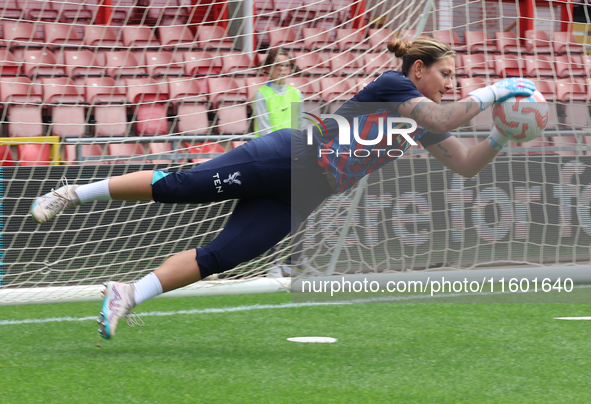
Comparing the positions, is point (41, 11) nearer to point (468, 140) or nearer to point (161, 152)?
point (161, 152)

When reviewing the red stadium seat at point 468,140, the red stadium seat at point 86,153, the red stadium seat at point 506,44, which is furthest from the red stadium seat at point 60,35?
the red stadium seat at point 468,140

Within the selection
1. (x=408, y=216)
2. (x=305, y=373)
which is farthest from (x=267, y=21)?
(x=305, y=373)

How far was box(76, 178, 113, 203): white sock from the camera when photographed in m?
2.84

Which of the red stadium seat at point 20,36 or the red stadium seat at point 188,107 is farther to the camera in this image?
the red stadium seat at point 188,107

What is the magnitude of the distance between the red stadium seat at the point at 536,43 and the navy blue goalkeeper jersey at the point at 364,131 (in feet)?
8.33

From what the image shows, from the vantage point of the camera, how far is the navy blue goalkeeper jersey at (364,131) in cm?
278

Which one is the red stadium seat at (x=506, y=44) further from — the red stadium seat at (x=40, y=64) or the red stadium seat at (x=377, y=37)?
the red stadium seat at (x=40, y=64)

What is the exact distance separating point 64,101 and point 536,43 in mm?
3574

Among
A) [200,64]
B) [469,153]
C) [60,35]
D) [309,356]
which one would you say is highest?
[60,35]

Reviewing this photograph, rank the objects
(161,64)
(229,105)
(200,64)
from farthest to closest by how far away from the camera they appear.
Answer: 1. (200,64)
2. (161,64)
3. (229,105)

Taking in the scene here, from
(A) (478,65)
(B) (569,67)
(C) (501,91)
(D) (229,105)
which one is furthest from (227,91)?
(B) (569,67)

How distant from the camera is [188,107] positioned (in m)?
4.96

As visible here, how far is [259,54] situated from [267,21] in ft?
1.15

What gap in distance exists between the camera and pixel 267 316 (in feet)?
12.5
